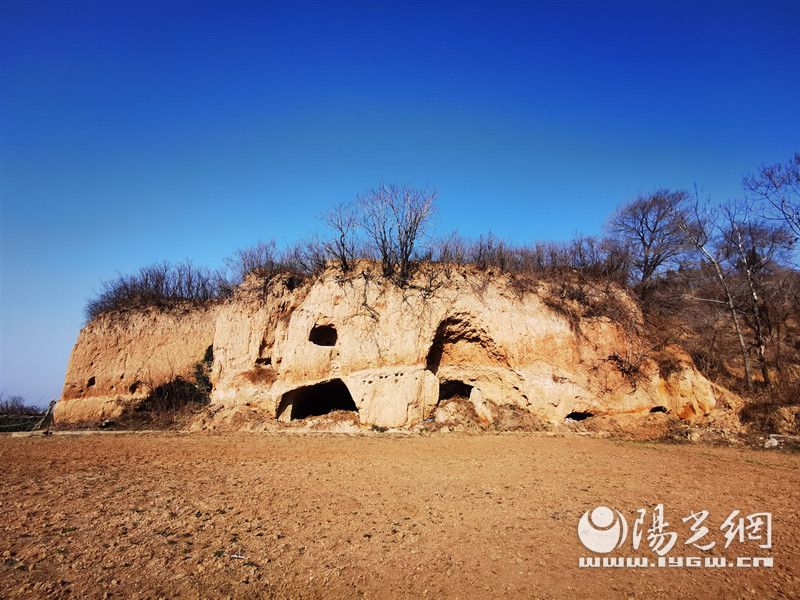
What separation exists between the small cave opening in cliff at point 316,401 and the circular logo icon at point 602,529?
32.7 ft

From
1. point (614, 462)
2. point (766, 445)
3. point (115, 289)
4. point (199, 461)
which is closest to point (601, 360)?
point (766, 445)

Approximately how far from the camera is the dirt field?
402cm

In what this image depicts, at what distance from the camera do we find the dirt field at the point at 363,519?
13.2 feet

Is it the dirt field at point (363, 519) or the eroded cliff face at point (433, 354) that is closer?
the dirt field at point (363, 519)

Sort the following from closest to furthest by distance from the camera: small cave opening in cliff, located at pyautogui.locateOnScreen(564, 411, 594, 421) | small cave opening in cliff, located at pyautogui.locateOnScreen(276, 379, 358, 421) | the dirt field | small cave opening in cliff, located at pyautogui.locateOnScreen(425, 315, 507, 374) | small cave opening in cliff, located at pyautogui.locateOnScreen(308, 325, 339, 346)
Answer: the dirt field
small cave opening in cliff, located at pyautogui.locateOnScreen(564, 411, 594, 421)
small cave opening in cliff, located at pyautogui.locateOnScreen(276, 379, 358, 421)
small cave opening in cliff, located at pyautogui.locateOnScreen(425, 315, 507, 374)
small cave opening in cliff, located at pyautogui.locateOnScreen(308, 325, 339, 346)

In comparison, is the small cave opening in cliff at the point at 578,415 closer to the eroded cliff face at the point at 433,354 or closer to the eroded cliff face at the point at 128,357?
the eroded cliff face at the point at 433,354

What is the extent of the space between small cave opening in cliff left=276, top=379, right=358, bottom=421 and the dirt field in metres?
4.64

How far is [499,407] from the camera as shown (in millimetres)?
14477

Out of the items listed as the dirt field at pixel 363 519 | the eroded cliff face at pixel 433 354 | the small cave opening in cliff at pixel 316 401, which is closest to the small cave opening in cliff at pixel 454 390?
the eroded cliff face at pixel 433 354

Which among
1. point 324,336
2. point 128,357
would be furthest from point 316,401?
point 128,357

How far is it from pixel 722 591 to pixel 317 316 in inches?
521

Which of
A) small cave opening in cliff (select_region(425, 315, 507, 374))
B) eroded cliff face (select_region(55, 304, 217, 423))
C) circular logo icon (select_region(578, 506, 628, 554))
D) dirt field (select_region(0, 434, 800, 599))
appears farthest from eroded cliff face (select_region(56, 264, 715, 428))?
circular logo icon (select_region(578, 506, 628, 554))

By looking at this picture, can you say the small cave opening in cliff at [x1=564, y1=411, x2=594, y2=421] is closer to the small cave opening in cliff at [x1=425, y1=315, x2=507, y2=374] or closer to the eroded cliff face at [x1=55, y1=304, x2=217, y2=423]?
the small cave opening in cliff at [x1=425, y1=315, x2=507, y2=374]

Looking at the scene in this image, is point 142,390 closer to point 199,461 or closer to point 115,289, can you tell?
point 115,289
